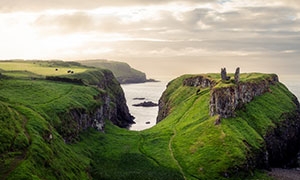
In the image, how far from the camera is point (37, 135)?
97.7m

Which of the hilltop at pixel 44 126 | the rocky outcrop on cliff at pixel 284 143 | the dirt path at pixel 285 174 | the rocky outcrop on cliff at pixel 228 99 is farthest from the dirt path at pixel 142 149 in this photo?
the rocky outcrop on cliff at pixel 284 143

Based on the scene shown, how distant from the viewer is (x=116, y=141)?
151375 millimetres

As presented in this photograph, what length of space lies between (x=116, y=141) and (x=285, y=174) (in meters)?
67.0

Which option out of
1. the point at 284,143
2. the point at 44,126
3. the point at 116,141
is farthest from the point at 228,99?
the point at 44,126

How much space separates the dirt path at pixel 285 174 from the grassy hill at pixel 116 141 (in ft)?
14.9

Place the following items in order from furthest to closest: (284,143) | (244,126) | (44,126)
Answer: (284,143) < (244,126) < (44,126)

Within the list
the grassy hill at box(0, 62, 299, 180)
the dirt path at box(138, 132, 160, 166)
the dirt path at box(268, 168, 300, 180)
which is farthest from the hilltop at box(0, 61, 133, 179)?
the dirt path at box(268, 168, 300, 180)

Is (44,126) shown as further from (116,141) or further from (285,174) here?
(285,174)

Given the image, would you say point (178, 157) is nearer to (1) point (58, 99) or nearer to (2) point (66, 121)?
(2) point (66, 121)

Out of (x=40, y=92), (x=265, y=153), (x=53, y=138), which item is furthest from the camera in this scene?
(x=40, y=92)

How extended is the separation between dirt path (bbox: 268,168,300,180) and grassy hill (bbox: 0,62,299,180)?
4534 millimetres

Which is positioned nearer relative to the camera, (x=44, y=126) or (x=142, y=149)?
(x=44, y=126)

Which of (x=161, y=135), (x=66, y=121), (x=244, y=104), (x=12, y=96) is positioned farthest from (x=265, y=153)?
(x=12, y=96)

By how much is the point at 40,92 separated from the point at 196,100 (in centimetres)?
8755
